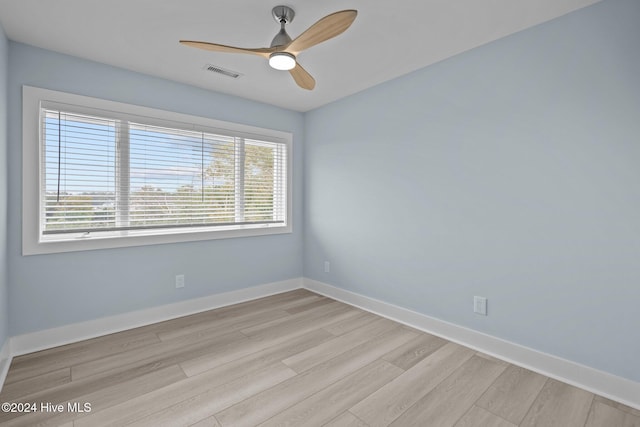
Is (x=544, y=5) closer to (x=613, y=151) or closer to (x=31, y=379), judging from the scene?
(x=613, y=151)

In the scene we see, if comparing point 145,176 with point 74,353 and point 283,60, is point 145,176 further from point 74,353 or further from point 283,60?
point 283,60

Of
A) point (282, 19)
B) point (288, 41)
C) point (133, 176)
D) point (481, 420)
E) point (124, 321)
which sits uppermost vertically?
point (282, 19)

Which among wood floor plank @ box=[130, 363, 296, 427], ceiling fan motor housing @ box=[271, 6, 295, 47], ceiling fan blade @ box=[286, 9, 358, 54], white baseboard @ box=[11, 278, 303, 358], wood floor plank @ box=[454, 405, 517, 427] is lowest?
wood floor plank @ box=[454, 405, 517, 427]

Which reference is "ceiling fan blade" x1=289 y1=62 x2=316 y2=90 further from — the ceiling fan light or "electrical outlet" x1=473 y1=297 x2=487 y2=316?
"electrical outlet" x1=473 y1=297 x2=487 y2=316

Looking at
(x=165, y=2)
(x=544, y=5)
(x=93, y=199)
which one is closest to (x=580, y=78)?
(x=544, y=5)

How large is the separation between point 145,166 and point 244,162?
3.55ft

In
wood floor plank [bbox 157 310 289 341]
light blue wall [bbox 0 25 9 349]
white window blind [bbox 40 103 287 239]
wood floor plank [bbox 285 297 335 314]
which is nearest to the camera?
light blue wall [bbox 0 25 9 349]

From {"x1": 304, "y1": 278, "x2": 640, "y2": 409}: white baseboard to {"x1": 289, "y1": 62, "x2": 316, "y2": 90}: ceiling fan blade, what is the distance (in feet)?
7.42

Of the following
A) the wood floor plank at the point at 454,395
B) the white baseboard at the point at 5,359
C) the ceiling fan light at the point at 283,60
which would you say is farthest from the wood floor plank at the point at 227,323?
the ceiling fan light at the point at 283,60

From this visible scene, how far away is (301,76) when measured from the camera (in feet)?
7.54

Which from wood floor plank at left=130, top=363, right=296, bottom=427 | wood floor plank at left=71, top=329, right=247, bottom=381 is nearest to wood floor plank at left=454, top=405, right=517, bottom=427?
wood floor plank at left=130, top=363, right=296, bottom=427

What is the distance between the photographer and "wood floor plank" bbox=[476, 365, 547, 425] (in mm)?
1761

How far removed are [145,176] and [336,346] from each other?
2385 mm

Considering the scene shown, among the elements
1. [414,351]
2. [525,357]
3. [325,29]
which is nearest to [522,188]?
[525,357]
